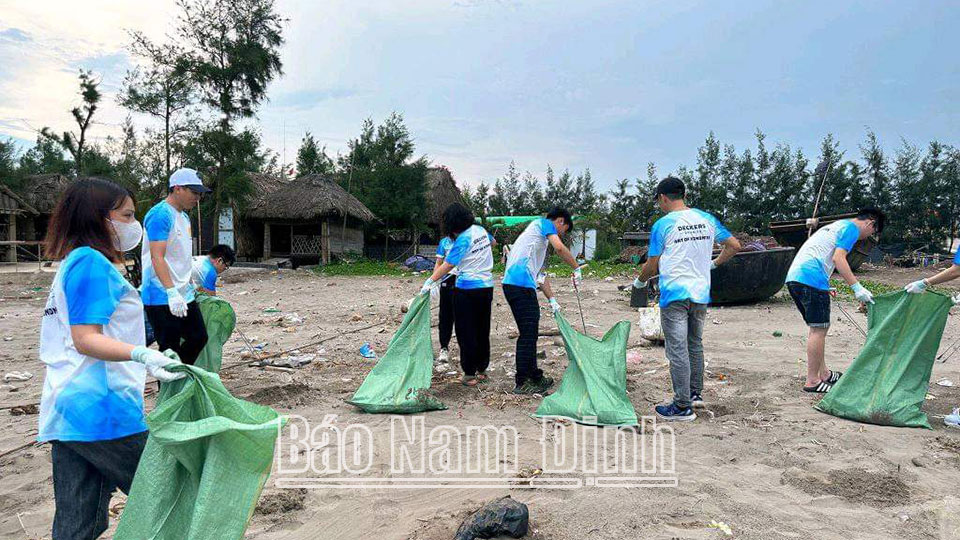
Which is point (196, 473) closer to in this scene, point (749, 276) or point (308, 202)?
point (749, 276)

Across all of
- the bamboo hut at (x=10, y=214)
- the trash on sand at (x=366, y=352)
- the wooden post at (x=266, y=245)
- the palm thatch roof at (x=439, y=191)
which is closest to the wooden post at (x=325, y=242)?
the wooden post at (x=266, y=245)

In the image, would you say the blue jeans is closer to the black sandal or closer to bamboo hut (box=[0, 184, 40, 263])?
the black sandal

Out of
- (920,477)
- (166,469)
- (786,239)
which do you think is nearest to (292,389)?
(166,469)

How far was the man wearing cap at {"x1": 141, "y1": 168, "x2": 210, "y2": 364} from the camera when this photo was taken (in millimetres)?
3604

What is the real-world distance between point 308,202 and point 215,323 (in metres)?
18.0

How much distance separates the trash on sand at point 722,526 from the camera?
8.00 feet

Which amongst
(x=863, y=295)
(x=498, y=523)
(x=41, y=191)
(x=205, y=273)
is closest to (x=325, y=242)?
(x=41, y=191)

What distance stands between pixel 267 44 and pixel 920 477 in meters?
20.1

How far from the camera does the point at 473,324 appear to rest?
488cm

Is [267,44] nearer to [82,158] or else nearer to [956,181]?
[82,158]

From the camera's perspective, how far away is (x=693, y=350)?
13.5ft

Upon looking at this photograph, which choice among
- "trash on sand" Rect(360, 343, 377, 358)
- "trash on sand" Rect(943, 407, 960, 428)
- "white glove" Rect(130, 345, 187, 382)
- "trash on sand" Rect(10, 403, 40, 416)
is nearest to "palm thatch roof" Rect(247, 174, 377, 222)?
"trash on sand" Rect(360, 343, 377, 358)

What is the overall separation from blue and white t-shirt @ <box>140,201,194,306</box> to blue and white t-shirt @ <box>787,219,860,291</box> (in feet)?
14.3

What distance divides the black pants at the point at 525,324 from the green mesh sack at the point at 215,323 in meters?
2.16
